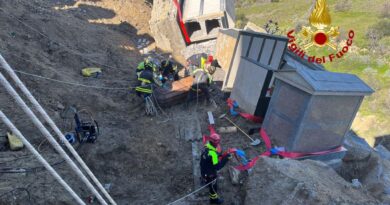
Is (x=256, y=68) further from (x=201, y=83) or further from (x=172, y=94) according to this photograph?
(x=172, y=94)

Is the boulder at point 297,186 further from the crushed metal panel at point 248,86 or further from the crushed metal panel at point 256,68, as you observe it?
the crushed metal panel at point 248,86

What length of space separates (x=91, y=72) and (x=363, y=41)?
2006 centimetres

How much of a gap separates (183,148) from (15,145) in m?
4.17

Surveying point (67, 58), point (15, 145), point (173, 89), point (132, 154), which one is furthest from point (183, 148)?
point (67, 58)

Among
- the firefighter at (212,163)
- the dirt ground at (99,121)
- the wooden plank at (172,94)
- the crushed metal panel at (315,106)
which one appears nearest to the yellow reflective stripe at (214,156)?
the firefighter at (212,163)

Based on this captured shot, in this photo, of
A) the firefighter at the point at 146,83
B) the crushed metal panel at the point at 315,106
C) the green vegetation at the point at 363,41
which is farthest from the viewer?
the green vegetation at the point at 363,41

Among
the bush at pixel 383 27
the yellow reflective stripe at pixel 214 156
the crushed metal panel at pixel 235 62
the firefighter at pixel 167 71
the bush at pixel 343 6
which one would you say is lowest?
the firefighter at pixel 167 71

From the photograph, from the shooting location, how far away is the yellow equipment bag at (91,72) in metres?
11.4

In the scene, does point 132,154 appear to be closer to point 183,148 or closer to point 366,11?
point 183,148

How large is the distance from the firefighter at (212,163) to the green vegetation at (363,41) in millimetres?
12099

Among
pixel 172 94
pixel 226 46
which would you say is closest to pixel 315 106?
pixel 172 94

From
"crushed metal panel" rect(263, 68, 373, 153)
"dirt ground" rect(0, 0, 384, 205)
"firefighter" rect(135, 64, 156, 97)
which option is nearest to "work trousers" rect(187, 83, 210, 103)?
"dirt ground" rect(0, 0, 384, 205)

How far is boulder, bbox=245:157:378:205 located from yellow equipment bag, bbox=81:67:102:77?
8417 millimetres

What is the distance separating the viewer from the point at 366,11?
85.7 feet
